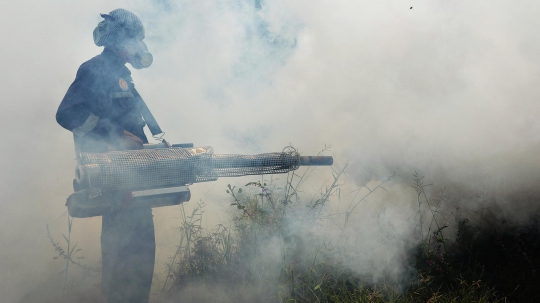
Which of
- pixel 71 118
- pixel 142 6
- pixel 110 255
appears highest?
pixel 142 6

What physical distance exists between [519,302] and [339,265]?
65.7 inches

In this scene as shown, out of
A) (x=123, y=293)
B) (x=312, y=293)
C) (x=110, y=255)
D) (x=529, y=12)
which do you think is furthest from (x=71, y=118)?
(x=529, y=12)

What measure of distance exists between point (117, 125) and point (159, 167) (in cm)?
119

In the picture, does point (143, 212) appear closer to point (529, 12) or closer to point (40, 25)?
point (40, 25)

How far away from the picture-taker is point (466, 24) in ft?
17.7

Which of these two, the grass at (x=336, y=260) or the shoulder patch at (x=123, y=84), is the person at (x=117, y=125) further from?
the grass at (x=336, y=260)

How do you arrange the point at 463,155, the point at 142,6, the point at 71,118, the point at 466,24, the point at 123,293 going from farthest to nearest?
the point at 142,6, the point at 466,24, the point at 463,155, the point at 123,293, the point at 71,118

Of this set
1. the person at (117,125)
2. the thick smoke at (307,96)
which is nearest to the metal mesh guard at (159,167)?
the person at (117,125)

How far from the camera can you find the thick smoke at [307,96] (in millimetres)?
4848

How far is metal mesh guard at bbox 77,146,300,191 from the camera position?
3.21 meters

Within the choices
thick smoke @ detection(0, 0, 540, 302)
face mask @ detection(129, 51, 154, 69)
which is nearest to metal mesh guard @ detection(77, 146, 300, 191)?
face mask @ detection(129, 51, 154, 69)

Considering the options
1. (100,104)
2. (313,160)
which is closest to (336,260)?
(313,160)

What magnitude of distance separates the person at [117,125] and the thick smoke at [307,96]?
3.66 feet

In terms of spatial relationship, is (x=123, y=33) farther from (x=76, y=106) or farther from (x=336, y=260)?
(x=336, y=260)
